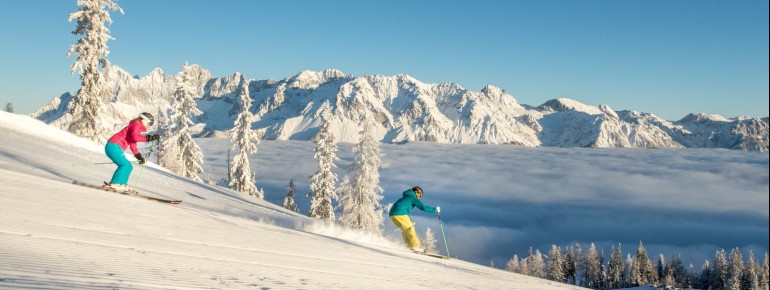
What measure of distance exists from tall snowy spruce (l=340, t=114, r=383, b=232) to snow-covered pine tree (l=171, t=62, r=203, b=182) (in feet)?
51.5

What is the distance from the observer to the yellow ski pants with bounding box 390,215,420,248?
1573cm

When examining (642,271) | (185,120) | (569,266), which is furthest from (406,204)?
(569,266)

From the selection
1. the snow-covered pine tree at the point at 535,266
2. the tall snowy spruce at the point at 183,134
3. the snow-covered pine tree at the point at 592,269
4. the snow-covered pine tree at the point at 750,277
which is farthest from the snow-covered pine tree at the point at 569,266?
the tall snowy spruce at the point at 183,134

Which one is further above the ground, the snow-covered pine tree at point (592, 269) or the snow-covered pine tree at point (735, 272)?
the snow-covered pine tree at point (735, 272)

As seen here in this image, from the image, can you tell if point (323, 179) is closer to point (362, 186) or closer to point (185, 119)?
point (362, 186)

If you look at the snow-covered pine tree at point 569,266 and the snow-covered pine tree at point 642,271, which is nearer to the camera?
the snow-covered pine tree at point 642,271

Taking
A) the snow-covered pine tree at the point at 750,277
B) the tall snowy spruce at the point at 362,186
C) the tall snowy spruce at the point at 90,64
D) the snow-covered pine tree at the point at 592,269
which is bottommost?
the snow-covered pine tree at the point at 592,269

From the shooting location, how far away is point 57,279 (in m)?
4.13

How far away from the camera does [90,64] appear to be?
39625 millimetres

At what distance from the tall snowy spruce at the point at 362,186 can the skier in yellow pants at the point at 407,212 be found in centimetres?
2923

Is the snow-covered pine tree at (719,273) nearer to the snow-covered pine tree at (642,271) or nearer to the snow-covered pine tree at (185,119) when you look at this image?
the snow-covered pine tree at (642,271)

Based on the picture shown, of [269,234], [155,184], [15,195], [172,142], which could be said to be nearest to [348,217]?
[172,142]

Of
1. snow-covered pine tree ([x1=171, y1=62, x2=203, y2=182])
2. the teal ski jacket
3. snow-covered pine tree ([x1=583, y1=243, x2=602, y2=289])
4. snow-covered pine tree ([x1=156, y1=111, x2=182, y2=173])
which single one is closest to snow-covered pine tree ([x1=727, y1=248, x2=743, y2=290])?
snow-covered pine tree ([x1=583, y1=243, x2=602, y2=289])

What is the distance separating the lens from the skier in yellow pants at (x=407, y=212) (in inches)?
619
